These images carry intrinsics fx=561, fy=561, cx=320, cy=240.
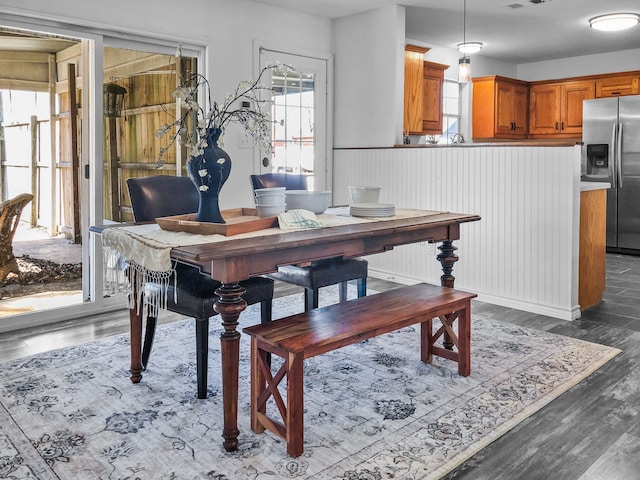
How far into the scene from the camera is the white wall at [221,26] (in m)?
3.73

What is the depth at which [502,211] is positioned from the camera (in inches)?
167

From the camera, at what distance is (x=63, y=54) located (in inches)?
155

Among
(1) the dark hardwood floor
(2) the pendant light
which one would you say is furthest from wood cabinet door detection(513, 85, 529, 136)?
(1) the dark hardwood floor

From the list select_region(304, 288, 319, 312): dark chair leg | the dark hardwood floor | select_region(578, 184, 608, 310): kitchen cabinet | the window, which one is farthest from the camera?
the window

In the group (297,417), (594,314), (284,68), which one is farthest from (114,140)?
(594,314)

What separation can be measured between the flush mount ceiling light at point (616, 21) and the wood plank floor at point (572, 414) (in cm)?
288

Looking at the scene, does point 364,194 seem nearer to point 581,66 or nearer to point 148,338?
point 148,338

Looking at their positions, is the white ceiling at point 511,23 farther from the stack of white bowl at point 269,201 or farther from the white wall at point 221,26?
the stack of white bowl at point 269,201

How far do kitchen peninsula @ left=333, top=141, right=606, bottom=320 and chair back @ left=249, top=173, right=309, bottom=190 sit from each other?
38.0 inches

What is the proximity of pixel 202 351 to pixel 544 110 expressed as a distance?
6657 millimetres

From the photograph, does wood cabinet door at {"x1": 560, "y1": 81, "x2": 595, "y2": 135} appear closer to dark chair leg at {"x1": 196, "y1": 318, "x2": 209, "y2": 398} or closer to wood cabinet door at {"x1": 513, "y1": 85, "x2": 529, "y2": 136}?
wood cabinet door at {"x1": 513, "y1": 85, "x2": 529, "y2": 136}

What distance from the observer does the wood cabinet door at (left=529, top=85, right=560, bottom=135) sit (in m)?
7.49

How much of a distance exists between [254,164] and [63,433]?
3.08 meters

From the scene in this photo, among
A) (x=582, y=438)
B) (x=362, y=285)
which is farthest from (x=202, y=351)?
(x=582, y=438)
